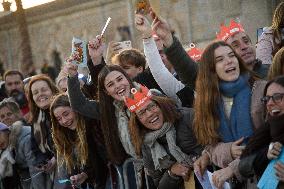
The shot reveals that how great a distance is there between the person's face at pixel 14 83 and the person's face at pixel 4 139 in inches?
46.5

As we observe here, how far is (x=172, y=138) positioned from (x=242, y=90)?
0.77m

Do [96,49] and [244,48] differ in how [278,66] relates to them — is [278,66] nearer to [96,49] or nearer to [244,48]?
[244,48]

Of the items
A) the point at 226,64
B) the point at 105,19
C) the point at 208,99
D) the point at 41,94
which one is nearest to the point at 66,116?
the point at 41,94

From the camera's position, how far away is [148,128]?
4.79 meters

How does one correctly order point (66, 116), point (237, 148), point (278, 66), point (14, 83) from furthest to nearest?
point (14, 83), point (66, 116), point (278, 66), point (237, 148)

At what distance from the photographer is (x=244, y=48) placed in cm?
507

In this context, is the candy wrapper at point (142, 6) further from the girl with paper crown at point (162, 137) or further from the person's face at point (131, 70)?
the person's face at point (131, 70)

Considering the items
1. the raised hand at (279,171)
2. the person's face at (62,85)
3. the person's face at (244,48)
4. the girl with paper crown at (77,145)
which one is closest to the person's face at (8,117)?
the person's face at (62,85)

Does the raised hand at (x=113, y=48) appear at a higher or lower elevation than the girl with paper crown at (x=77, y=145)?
higher

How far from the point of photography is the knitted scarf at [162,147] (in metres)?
4.59

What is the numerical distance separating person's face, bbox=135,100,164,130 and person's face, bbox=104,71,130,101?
334mm

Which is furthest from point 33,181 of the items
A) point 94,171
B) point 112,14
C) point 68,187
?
point 112,14

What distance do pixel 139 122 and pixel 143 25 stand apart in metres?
0.86

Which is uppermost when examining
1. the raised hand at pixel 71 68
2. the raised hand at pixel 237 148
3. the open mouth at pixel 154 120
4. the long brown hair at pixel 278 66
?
the raised hand at pixel 71 68
